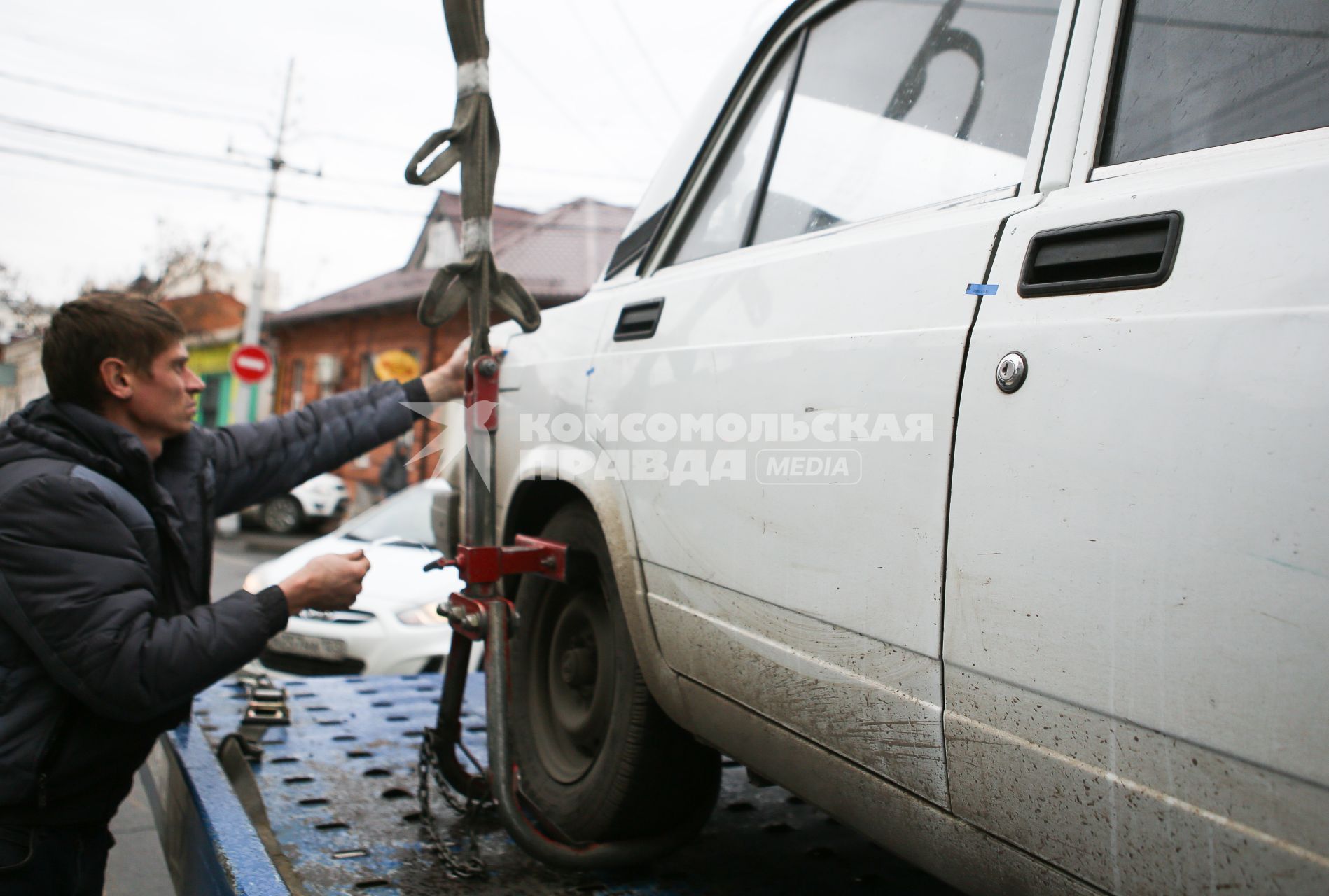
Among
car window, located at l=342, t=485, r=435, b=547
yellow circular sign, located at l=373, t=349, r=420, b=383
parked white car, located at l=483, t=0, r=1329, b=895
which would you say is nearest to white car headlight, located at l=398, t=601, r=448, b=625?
car window, located at l=342, t=485, r=435, b=547

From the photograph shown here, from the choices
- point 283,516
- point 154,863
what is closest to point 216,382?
point 283,516

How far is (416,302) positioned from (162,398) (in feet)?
65.1

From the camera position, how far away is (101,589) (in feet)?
6.20

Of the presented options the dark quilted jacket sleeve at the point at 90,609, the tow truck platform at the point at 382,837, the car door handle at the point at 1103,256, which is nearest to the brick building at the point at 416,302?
the tow truck platform at the point at 382,837

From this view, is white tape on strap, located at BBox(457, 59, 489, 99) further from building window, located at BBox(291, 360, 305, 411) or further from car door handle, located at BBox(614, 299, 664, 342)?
building window, located at BBox(291, 360, 305, 411)

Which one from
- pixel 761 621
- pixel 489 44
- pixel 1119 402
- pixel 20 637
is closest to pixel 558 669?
pixel 761 621

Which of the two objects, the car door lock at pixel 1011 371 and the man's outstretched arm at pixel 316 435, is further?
the man's outstretched arm at pixel 316 435

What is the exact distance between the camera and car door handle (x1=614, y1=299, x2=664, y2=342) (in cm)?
198

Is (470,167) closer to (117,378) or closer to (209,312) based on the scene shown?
(117,378)

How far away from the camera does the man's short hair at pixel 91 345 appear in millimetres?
2119

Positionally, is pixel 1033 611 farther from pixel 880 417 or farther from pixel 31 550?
pixel 31 550

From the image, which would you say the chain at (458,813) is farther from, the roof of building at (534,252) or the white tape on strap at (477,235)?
the roof of building at (534,252)

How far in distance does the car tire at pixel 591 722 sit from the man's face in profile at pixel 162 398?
Result: 938 mm

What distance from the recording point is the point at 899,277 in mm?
1356
